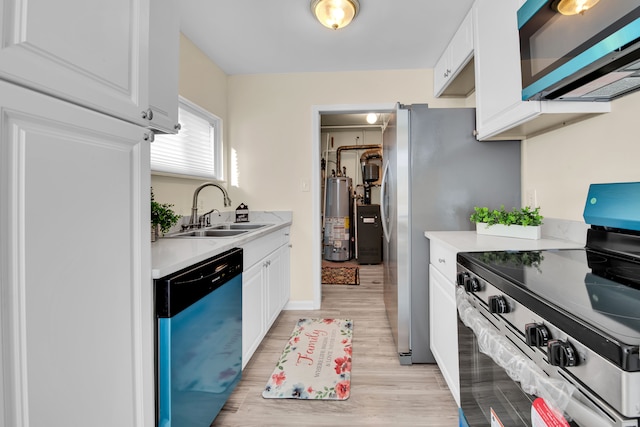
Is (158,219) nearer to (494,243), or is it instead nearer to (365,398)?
(365,398)

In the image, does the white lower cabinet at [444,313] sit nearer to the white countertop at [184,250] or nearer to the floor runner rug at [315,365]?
the floor runner rug at [315,365]

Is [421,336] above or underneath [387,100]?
underneath

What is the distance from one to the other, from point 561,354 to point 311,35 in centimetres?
238

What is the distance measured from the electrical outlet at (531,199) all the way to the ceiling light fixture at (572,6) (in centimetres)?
102

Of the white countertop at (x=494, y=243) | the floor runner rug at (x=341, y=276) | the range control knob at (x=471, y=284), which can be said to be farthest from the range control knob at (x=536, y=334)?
the floor runner rug at (x=341, y=276)

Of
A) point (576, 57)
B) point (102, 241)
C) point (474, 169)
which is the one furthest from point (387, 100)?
point (102, 241)

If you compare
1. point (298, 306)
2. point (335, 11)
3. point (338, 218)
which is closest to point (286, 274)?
point (298, 306)

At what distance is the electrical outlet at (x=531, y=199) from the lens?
5.62 feet

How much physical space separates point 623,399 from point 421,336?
155 centimetres

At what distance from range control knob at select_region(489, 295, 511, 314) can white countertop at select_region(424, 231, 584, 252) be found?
0.43 m

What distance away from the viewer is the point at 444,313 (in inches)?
61.3

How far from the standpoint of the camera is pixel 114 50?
850 millimetres

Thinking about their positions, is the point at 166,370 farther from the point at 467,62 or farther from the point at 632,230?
the point at 467,62

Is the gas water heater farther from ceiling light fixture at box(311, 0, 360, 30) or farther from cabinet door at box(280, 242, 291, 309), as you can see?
ceiling light fixture at box(311, 0, 360, 30)
